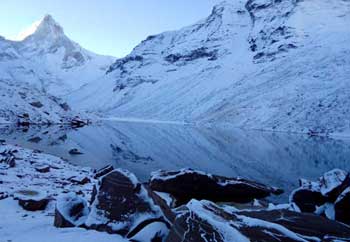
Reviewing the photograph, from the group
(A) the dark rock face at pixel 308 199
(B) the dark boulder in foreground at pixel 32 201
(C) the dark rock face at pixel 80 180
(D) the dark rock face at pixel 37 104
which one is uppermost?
(B) the dark boulder in foreground at pixel 32 201

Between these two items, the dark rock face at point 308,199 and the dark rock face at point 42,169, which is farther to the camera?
the dark rock face at point 42,169

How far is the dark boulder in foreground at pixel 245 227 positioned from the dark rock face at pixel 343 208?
480 centimetres

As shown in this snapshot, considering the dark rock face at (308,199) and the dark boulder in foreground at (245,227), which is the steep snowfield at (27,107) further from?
the dark boulder in foreground at (245,227)

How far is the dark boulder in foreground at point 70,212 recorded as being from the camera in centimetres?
1217

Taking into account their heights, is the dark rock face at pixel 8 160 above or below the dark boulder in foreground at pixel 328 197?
above

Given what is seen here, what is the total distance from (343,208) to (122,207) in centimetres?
825

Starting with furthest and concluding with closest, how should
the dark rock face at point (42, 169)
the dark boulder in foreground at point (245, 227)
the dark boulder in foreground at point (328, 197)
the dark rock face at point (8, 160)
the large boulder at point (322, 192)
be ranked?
the dark rock face at point (8, 160)
the dark rock face at point (42, 169)
the large boulder at point (322, 192)
the dark boulder in foreground at point (328, 197)
the dark boulder in foreground at point (245, 227)

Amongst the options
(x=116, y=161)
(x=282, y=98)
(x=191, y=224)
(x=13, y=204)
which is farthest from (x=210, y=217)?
(x=282, y=98)

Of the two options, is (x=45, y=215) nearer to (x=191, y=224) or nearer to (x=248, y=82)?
(x=191, y=224)

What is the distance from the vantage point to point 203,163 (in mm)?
42000

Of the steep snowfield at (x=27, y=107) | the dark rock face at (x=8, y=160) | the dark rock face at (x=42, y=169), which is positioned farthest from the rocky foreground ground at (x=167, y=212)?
the steep snowfield at (x=27, y=107)

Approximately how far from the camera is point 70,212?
12.6 metres

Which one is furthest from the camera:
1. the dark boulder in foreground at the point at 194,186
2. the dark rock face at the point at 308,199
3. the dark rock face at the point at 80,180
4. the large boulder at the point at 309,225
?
the dark rock face at the point at 80,180

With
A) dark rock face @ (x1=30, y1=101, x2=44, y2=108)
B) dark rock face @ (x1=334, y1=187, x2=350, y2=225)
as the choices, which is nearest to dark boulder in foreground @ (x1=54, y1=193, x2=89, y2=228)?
dark rock face @ (x1=334, y1=187, x2=350, y2=225)
